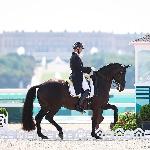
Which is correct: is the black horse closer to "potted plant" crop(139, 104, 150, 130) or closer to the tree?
"potted plant" crop(139, 104, 150, 130)

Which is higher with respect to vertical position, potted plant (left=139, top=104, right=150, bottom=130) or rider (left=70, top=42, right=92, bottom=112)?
rider (left=70, top=42, right=92, bottom=112)

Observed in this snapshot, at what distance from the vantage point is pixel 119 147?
1234 cm

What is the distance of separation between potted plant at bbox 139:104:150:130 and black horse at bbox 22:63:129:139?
→ 97 centimetres

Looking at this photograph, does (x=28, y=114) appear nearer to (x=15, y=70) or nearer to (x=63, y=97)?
(x=63, y=97)

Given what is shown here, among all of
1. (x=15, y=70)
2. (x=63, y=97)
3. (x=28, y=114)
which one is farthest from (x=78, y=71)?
(x=15, y=70)

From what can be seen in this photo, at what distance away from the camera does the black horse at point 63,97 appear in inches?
555

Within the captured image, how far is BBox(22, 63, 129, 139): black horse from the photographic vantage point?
46.3 ft

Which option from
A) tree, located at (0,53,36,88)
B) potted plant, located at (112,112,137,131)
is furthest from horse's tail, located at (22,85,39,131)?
tree, located at (0,53,36,88)

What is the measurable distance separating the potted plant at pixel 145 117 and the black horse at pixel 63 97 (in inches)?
38.3

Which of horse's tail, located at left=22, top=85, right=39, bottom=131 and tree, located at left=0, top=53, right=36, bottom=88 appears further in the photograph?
tree, located at left=0, top=53, right=36, bottom=88

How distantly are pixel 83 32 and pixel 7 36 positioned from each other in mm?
14345

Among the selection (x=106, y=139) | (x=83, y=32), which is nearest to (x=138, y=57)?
(x=106, y=139)

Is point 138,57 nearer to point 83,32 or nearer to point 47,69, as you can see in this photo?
point 47,69

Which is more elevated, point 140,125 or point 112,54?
point 112,54
